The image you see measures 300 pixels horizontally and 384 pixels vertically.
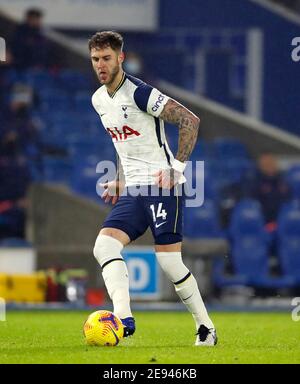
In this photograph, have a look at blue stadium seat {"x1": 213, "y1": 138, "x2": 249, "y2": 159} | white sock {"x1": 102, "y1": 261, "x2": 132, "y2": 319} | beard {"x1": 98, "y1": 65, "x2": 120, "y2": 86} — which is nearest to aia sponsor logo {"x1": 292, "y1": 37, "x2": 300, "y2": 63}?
blue stadium seat {"x1": 213, "y1": 138, "x2": 249, "y2": 159}

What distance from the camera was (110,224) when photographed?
8.94 metres

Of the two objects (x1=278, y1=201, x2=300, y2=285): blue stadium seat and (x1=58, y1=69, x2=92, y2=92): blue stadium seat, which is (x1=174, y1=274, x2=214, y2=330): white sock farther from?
(x1=58, y1=69, x2=92, y2=92): blue stadium seat

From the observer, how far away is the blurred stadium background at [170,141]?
17141mm

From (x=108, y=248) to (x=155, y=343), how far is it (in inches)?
35.6

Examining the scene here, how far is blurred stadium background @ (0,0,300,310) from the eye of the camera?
1714 centimetres

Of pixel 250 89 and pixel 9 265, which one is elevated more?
pixel 250 89

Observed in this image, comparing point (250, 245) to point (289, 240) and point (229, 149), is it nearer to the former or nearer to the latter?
point (289, 240)

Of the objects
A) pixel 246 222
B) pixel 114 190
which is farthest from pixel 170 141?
pixel 114 190

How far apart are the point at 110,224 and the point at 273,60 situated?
42.3 ft

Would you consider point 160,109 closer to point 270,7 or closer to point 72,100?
point 72,100
